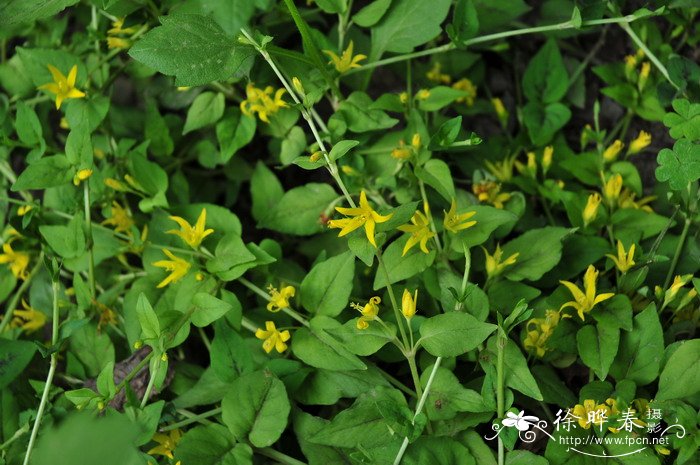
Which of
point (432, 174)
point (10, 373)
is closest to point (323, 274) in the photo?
point (432, 174)

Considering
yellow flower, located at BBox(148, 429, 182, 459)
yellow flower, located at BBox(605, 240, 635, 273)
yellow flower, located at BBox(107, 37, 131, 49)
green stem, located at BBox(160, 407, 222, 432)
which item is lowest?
yellow flower, located at BBox(148, 429, 182, 459)

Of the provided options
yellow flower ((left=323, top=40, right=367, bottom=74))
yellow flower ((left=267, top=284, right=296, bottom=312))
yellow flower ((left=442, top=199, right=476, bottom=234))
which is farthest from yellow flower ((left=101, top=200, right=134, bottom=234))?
yellow flower ((left=442, top=199, right=476, bottom=234))

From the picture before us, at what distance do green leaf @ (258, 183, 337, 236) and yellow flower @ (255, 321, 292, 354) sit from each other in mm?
249

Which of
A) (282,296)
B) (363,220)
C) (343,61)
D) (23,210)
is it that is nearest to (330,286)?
(282,296)

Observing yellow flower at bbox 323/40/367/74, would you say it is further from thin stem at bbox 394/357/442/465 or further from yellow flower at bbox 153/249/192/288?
thin stem at bbox 394/357/442/465

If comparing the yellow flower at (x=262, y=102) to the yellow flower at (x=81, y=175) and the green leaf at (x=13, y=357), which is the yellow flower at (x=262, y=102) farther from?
the green leaf at (x=13, y=357)

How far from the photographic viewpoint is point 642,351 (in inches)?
45.3

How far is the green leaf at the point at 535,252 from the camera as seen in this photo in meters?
1.21

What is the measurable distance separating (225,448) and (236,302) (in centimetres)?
24

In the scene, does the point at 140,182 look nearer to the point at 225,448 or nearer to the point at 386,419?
the point at 225,448

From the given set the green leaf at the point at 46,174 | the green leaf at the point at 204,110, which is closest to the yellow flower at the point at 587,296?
the green leaf at the point at 204,110

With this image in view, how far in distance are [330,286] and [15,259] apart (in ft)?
2.13

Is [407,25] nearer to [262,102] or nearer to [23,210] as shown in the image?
[262,102]

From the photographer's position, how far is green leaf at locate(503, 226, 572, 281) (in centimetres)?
121
